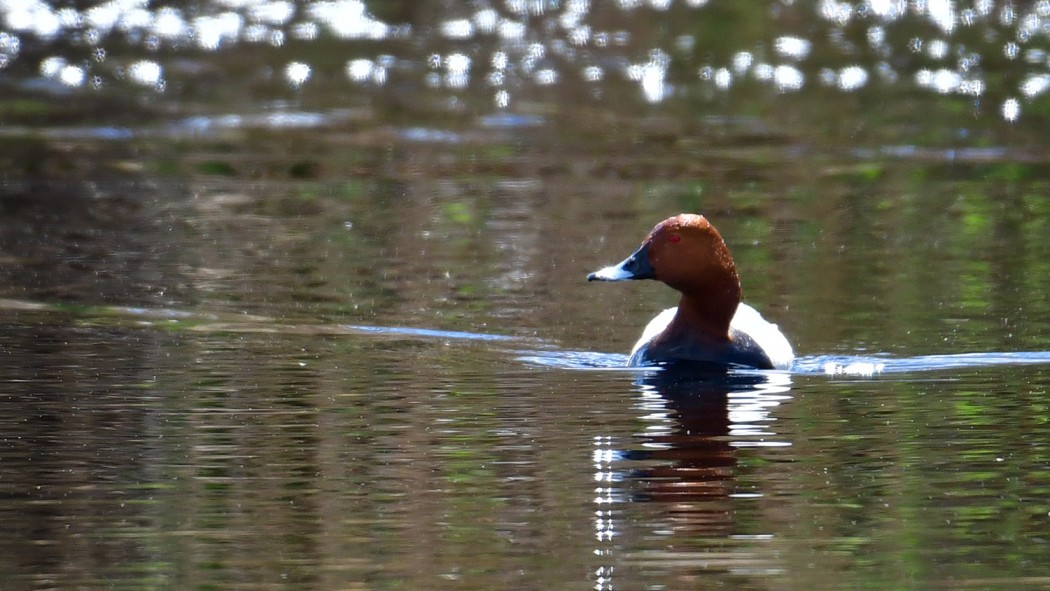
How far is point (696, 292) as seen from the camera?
10.6 metres

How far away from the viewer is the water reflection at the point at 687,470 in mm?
6344

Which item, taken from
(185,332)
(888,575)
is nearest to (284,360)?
(185,332)

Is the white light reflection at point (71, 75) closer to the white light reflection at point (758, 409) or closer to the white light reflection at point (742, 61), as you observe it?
the white light reflection at point (742, 61)

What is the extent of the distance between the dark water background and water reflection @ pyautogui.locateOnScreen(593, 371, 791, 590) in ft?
0.09

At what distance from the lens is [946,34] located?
84.2 feet

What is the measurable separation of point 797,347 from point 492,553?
513 centimetres

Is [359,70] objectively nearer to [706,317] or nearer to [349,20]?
[349,20]

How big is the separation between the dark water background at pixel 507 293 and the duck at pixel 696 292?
0.36m

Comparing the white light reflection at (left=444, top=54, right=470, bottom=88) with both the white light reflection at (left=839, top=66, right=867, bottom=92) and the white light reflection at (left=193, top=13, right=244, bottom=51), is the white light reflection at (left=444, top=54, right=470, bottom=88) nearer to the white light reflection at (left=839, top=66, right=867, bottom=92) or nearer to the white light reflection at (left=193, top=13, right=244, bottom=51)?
the white light reflection at (left=193, top=13, right=244, bottom=51)

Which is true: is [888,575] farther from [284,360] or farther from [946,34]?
[946,34]

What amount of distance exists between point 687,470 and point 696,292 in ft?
10.1

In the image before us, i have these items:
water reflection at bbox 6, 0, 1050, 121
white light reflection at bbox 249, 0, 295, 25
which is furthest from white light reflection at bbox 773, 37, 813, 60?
white light reflection at bbox 249, 0, 295, 25

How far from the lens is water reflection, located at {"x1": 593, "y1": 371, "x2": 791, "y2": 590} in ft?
20.8

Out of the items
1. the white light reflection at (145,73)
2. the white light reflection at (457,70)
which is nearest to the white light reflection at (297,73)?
the white light reflection at (145,73)
